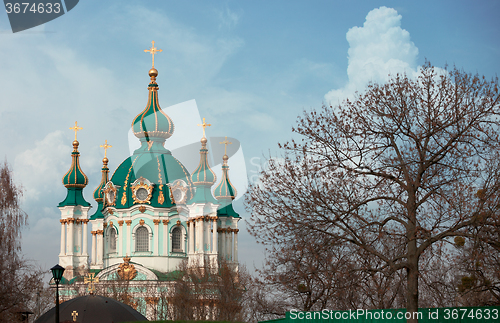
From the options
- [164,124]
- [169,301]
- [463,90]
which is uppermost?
[164,124]

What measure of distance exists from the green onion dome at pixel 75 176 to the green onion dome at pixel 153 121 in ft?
20.3

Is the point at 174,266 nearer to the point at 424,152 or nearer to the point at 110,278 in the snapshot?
the point at 110,278

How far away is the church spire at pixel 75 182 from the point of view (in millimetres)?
60969

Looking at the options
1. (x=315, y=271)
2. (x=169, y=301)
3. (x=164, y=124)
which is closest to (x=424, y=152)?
(x=315, y=271)

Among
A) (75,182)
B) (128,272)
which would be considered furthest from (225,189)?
(75,182)

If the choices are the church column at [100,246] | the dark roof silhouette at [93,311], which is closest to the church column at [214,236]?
the church column at [100,246]

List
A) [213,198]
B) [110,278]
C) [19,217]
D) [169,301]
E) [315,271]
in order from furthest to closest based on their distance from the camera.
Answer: [213,198] < [110,278] < [169,301] < [19,217] < [315,271]

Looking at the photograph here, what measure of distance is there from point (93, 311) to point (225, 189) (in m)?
34.1

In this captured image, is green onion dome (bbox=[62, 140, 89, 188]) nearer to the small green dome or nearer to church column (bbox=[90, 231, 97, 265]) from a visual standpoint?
church column (bbox=[90, 231, 97, 265])

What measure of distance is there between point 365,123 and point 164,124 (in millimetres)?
41201

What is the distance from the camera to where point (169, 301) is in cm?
4659

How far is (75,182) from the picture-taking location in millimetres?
61062

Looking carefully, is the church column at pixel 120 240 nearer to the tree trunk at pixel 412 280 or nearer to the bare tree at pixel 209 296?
the bare tree at pixel 209 296

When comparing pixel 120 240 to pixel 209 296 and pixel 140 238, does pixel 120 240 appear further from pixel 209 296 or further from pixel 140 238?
pixel 209 296
